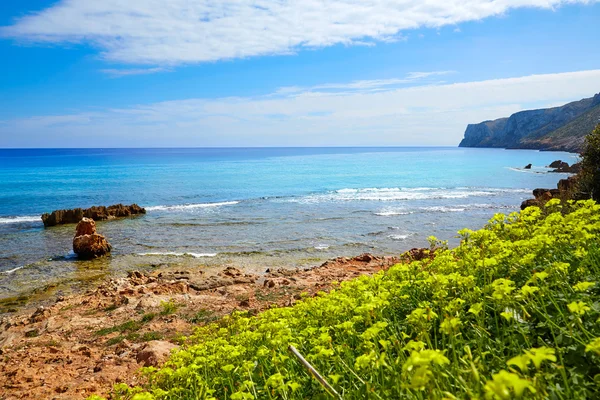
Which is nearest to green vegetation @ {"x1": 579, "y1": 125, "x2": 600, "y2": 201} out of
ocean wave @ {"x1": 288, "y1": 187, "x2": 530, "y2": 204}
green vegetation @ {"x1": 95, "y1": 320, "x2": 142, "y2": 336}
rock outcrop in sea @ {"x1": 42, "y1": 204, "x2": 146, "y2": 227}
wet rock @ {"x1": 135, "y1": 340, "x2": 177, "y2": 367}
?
wet rock @ {"x1": 135, "y1": 340, "x2": 177, "y2": 367}

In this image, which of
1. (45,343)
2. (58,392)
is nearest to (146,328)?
(45,343)

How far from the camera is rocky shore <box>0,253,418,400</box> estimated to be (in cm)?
696

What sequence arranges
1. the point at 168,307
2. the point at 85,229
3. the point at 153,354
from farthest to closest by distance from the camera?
the point at 85,229, the point at 168,307, the point at 153,354

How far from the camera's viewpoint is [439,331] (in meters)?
3.04

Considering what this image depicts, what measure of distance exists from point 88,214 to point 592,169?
30.4 m

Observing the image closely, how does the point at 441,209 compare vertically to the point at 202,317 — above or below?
below

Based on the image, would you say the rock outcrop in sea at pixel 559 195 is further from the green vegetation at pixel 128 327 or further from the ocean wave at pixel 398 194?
the green vegetation at pixel 128 327

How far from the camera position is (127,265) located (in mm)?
18078

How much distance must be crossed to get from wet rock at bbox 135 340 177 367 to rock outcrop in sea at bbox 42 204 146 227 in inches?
969

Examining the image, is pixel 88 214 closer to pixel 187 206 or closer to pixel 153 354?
pixel 187 206

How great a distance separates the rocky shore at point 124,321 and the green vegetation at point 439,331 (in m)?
1.22

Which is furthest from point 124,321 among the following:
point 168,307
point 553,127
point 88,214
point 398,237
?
point 553,127

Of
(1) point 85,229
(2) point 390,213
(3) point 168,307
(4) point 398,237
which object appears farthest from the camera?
(2) point 390,213

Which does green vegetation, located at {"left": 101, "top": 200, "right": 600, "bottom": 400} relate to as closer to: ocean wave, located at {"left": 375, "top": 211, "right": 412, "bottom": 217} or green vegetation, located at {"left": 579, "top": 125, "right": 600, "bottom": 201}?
green vegetation, located at {"left": 579, "top": 125, "right": 600, "bottom": 201}
